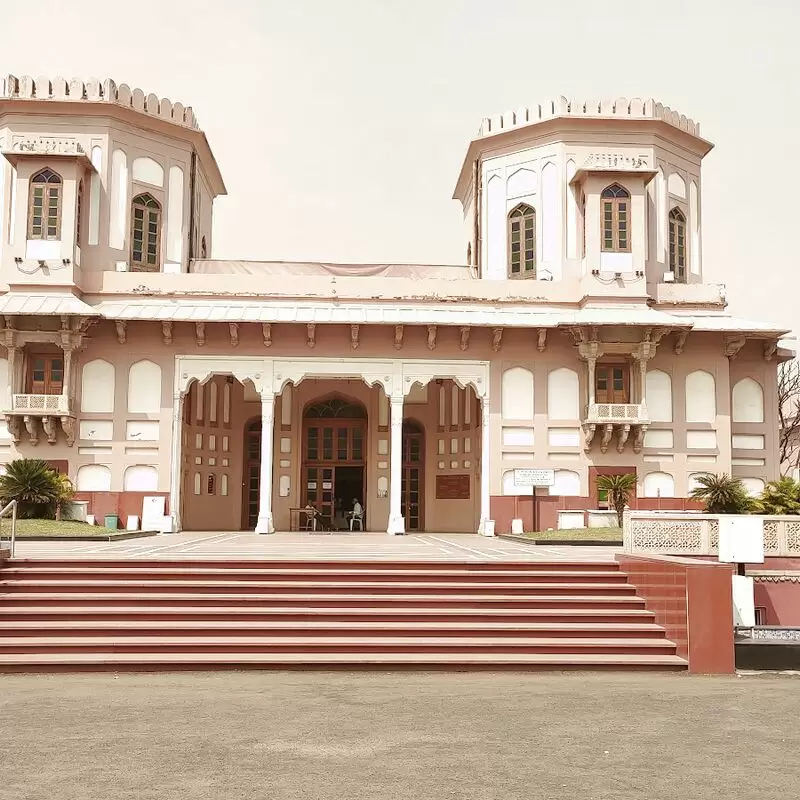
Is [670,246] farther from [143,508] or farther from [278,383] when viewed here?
[143,508]

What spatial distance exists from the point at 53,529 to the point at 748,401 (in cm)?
1876

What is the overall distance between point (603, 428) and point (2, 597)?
1764 centimetres

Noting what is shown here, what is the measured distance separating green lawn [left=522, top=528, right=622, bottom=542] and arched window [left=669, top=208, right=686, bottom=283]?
32.4ft

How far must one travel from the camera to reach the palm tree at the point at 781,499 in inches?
795

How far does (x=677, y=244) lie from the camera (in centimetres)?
3009

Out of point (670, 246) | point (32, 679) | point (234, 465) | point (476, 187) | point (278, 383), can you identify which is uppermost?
point (476, 187)

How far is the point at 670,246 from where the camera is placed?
2983cm

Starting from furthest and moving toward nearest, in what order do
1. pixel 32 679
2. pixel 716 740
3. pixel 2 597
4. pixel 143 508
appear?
pixel 143 508, pixel 2 597, pixel 32 679, pixel 716 740

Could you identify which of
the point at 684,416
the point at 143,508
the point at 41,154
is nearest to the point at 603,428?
the point at 684,416

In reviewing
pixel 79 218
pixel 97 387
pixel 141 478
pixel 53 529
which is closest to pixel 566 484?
pixel 141 478

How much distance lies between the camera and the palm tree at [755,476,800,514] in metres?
20.2

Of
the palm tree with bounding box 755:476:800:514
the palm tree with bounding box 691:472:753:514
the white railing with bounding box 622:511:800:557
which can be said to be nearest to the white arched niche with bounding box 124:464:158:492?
the palm tree with bounding box 691:472:753:514

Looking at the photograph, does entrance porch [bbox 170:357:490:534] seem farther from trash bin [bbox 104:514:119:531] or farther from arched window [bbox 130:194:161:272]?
arched window [bbox 130:194:161:272]

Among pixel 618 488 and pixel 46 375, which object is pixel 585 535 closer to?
pixel 618 488
